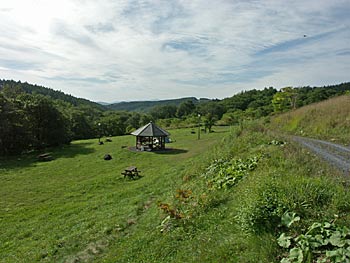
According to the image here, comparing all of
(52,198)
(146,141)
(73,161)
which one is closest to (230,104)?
(146,141)

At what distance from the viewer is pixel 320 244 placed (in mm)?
2932

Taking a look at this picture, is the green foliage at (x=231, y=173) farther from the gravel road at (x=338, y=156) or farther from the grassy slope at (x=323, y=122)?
the grassy slope at (x=323, y=122)

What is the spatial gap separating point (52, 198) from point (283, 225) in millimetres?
11719

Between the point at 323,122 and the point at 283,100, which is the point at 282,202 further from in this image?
the point at 283,100

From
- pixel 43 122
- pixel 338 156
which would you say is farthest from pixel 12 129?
pixel 338 156

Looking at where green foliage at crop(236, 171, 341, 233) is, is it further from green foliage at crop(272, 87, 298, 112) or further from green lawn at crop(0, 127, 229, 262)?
green foliage at crop(272, 87, 298, 112)

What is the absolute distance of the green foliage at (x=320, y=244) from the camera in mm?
2713

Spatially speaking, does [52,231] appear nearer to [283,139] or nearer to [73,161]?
[283,139]

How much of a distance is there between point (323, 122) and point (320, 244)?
36.3ft

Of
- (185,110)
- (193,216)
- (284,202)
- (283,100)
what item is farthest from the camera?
(185,110)

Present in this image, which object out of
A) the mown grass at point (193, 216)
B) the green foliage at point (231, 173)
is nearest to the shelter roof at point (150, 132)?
the mown grass at point (193, 216)

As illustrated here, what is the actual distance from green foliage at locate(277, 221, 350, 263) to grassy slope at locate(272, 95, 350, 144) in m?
7.76

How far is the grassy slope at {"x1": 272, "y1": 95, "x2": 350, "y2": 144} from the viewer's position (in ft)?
35.2

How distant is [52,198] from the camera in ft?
39.2
